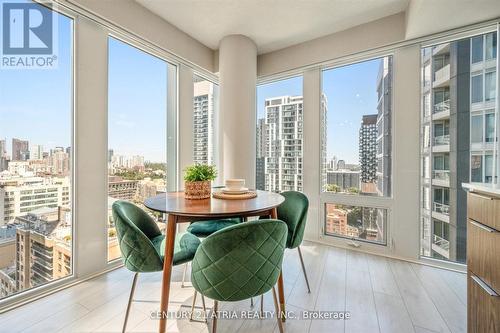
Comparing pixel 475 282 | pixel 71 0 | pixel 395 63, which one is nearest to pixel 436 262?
pixel 475 282

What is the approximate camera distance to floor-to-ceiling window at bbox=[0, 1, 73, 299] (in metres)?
1.73

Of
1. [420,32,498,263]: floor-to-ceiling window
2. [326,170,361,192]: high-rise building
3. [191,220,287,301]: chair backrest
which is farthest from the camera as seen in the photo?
[326,170,361,192]: high-rise building

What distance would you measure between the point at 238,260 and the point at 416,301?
1.66 meters

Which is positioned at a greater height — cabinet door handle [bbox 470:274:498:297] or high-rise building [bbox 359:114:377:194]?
high-rise building [bbox 359:114:377:194]

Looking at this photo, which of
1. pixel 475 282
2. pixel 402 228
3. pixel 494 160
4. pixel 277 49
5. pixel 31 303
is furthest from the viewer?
pixel 277 49

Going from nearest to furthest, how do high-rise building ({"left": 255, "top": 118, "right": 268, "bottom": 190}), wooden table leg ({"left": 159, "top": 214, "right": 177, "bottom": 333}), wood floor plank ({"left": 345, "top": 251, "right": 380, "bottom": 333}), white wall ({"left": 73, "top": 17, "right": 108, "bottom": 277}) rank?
wooden table leg ({"left": 159, "top": 214, "right": 177, "bottom": 333}) → wood floor plank ({"left": 345, "top": 251, "right": 380, "bottom": 333}) → white wall ({"left": 73, "top": 17, "right": 108, "bottom": 277}) → high-rise building ({"left": 255, "top": 118, "right": 268, "bottom": 190})

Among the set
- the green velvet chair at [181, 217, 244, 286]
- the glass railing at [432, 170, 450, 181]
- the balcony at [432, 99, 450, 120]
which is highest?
the balcony at [432, 99, 450, 120]

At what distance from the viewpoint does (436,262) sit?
2367mm

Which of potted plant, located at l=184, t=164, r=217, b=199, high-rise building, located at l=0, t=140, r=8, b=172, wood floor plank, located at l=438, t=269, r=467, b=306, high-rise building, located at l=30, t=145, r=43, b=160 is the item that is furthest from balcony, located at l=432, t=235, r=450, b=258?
high-rise building, located at l=0, t=140, r=8, b=172

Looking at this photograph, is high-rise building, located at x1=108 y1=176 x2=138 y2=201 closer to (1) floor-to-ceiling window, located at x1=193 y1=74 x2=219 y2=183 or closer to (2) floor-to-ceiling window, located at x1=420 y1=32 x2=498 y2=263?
(1) floor-to-ceiling window, located at x1=193 y1=74 x2=219 y2=183

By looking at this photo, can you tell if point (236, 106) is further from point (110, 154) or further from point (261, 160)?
point (110, 154)

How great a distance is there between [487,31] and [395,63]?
762 mm

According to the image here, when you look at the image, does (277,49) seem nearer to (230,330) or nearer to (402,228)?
(402,228)

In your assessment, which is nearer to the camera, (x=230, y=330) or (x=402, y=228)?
(x=230, y=330)
